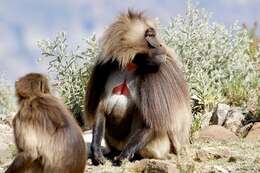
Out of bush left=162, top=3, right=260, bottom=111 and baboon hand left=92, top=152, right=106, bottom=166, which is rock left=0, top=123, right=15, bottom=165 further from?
bush left=162, top=3, right=260, bottom=111

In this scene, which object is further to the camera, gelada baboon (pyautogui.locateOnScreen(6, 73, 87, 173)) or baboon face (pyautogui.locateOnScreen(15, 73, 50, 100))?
baboon face (pyautogui.locateOnScreen(15, 73, 50, 100))

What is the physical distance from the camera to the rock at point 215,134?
849 centimetres

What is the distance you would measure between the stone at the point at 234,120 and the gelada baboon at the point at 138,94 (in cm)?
171

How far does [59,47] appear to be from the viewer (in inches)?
409

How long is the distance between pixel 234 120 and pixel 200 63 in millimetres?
1759

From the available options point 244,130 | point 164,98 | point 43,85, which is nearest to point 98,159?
point 164,98

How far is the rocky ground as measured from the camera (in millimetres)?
6559

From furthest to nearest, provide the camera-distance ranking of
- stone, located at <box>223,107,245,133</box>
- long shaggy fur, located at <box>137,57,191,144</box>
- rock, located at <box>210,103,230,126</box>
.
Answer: rock, located at <box>210,103,230,126</box> → stone, located at <box>223,107,245,133</box> → long shaggy fur, located at <box>137,57,191,144</box>

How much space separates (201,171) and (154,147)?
32.5 inches

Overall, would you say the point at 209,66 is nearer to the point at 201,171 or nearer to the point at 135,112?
the point at 135,112

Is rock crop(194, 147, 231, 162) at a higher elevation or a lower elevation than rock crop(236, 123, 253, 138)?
higher

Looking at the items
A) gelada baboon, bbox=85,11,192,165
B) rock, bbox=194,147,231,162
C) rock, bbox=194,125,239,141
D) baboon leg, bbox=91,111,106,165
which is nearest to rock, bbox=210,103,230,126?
rock, bbox=194,125,239,141

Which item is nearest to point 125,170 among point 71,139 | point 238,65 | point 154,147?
point 154,147

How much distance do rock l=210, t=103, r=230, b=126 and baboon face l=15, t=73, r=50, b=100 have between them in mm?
3536
